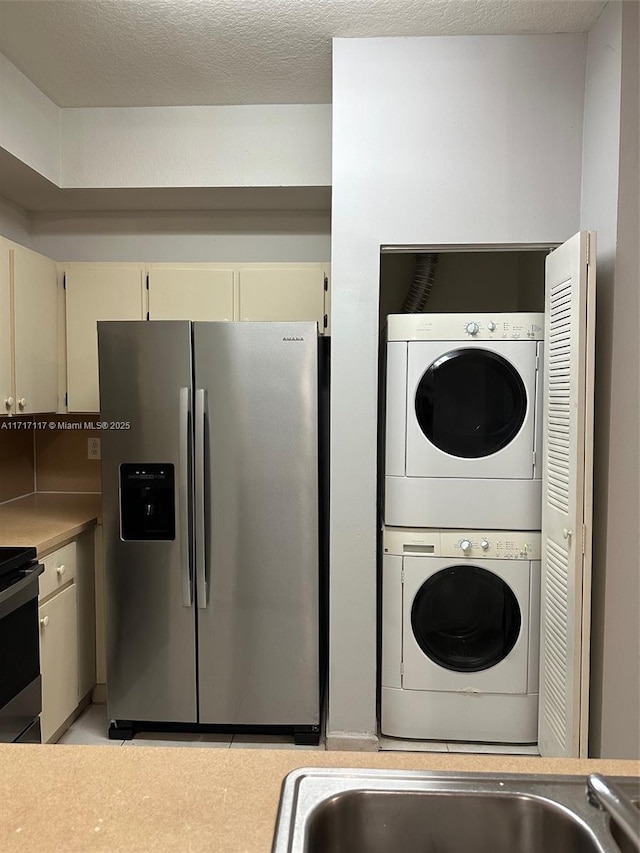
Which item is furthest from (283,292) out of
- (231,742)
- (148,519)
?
(231,742)

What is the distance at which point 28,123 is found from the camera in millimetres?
2803

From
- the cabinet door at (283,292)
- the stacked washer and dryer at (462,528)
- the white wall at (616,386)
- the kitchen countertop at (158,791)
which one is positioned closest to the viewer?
the kitchen countertop at (158,791)

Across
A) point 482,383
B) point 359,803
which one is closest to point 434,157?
point 482,383

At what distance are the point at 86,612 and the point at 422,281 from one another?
7.11ft

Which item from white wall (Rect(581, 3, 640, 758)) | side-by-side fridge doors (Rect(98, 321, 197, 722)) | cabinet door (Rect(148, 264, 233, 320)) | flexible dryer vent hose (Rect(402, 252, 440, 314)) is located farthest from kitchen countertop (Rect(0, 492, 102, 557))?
white wall (Rect(581, 3, 640, 758))

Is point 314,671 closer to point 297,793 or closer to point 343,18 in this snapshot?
point 297,793

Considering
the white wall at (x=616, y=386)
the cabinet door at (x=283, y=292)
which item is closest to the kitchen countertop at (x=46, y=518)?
the cabinet door at (x=283, y=292)

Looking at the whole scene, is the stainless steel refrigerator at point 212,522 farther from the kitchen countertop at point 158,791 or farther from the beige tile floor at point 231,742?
the kitchen countertop at point 158,791

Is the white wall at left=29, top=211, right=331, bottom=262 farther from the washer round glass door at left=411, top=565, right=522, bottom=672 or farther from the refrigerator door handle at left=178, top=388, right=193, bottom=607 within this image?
the washer round glass door at left=411, top=565, right=522, bottom=672

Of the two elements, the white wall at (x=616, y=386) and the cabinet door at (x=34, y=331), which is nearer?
the white wall at (x=616, y=386)

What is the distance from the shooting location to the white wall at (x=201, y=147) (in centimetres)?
305

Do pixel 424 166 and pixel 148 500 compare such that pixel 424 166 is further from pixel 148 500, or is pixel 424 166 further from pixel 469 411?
pixel 148 500

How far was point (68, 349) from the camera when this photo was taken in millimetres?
3238

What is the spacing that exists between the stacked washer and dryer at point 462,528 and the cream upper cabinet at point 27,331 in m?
1.61
